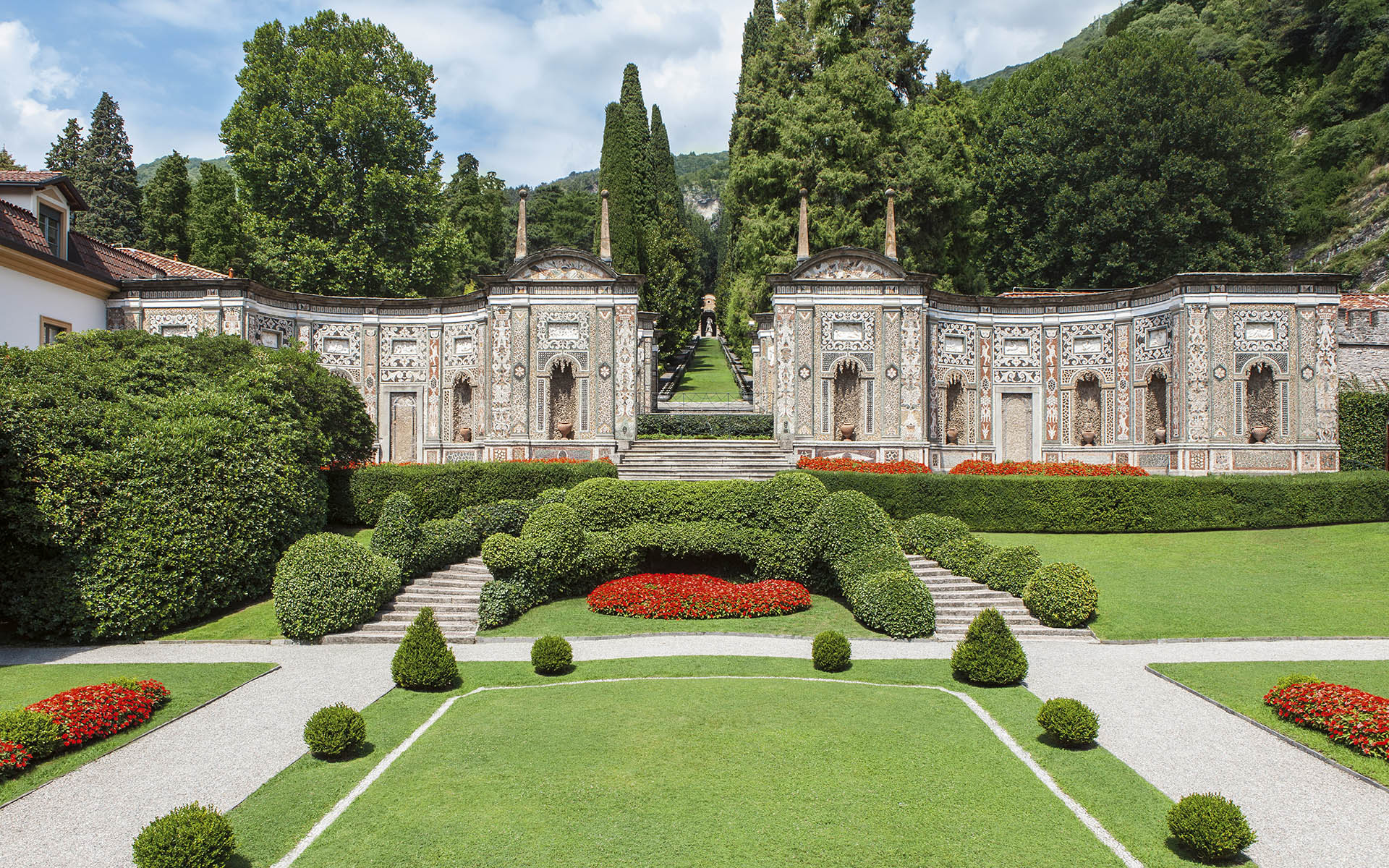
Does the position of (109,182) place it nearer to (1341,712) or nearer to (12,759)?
(12,759)

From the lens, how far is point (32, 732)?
10516 mm

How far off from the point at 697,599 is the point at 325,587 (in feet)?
26.3

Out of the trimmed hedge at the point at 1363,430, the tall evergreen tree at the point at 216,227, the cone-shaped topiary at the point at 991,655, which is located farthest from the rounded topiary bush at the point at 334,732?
the tall evergreen tree at the point at 216,227

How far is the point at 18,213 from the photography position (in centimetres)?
2580

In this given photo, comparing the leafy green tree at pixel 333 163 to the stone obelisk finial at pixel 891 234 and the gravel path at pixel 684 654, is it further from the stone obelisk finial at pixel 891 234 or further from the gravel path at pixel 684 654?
the gravel path at pixel 684 654

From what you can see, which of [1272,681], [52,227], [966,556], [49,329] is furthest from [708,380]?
[1272,681]

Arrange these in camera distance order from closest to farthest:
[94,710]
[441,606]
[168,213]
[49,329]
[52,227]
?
[94,710]
[441,606]
[49,329]
[52,227]
[168,213]

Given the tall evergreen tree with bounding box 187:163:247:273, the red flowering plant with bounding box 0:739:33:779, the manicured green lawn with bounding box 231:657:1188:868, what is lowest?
the manicured green lawn with bounding box 231:657:1188:868

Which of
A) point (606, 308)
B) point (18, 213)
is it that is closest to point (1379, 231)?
point (606, 308)

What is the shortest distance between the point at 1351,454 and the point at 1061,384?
10035 mm

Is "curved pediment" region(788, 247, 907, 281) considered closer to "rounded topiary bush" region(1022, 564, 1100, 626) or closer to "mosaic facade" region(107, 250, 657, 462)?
"mosaic facade" region(107, 250, 657, 462)

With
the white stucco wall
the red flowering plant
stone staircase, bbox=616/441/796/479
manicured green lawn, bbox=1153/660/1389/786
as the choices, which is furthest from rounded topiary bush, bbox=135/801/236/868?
the white stucco wall

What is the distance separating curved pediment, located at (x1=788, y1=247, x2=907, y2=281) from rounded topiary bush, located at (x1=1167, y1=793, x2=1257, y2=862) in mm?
24979

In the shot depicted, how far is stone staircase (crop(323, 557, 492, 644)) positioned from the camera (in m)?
17.5
